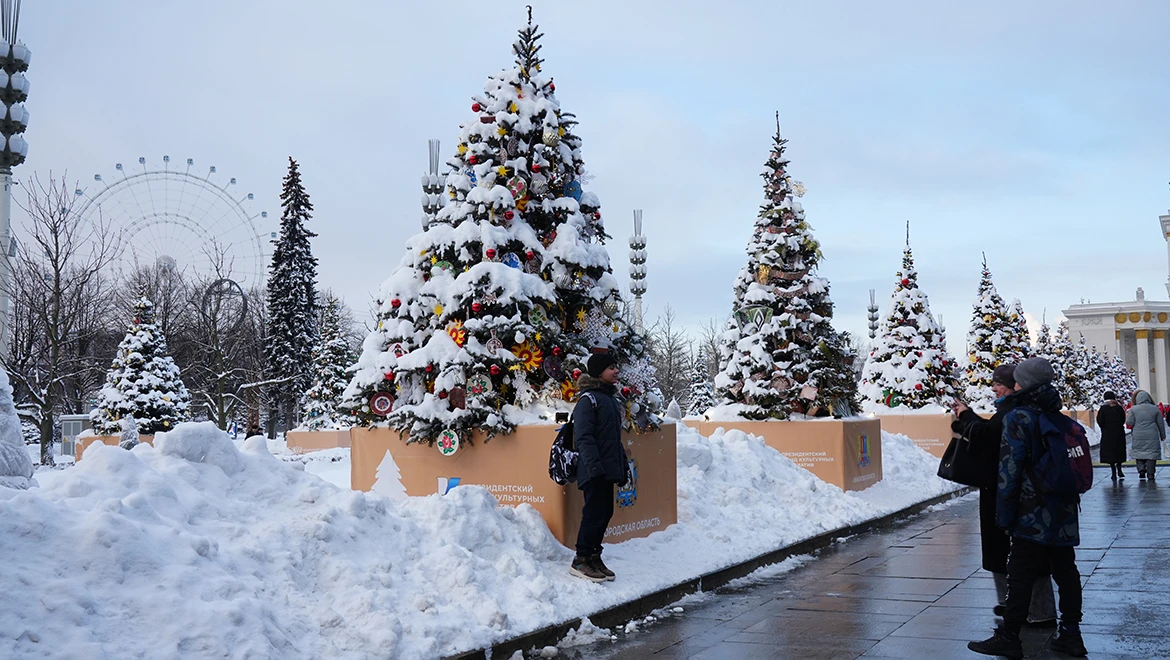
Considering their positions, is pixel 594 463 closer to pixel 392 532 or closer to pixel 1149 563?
pixel 392 532

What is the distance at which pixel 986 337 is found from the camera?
38.9 m

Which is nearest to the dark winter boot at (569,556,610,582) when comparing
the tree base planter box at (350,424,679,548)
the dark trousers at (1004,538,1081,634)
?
the tree base planter box at (350,424,679,548)

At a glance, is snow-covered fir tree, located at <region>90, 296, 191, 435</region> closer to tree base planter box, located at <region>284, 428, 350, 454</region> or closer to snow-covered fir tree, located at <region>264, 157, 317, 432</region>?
tree base planter box, located at <region>284, 428, 350, 454</region>

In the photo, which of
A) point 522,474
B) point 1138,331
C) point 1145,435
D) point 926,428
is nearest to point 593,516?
point 522,474

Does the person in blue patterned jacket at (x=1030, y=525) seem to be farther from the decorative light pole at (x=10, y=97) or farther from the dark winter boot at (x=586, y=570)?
the decorative light pole at (x=10, y=97)

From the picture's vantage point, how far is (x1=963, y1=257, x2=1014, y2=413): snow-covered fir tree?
38.5 meters

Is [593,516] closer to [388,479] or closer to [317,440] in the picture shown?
[388,479]

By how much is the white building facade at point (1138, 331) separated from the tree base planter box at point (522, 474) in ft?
362

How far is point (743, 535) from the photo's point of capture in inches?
446

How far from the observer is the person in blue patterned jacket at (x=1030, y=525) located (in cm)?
659

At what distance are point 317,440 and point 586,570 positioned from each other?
1187 inches

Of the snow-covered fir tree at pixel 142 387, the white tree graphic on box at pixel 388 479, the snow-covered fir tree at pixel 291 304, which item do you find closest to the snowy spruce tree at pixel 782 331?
the white tree graphic on box at pixel 388 479

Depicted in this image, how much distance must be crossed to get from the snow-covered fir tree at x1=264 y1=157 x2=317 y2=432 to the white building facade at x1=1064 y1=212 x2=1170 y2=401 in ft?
278

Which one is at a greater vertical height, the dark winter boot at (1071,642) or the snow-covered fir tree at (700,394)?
the snow-covered fir tree at (700,394)
